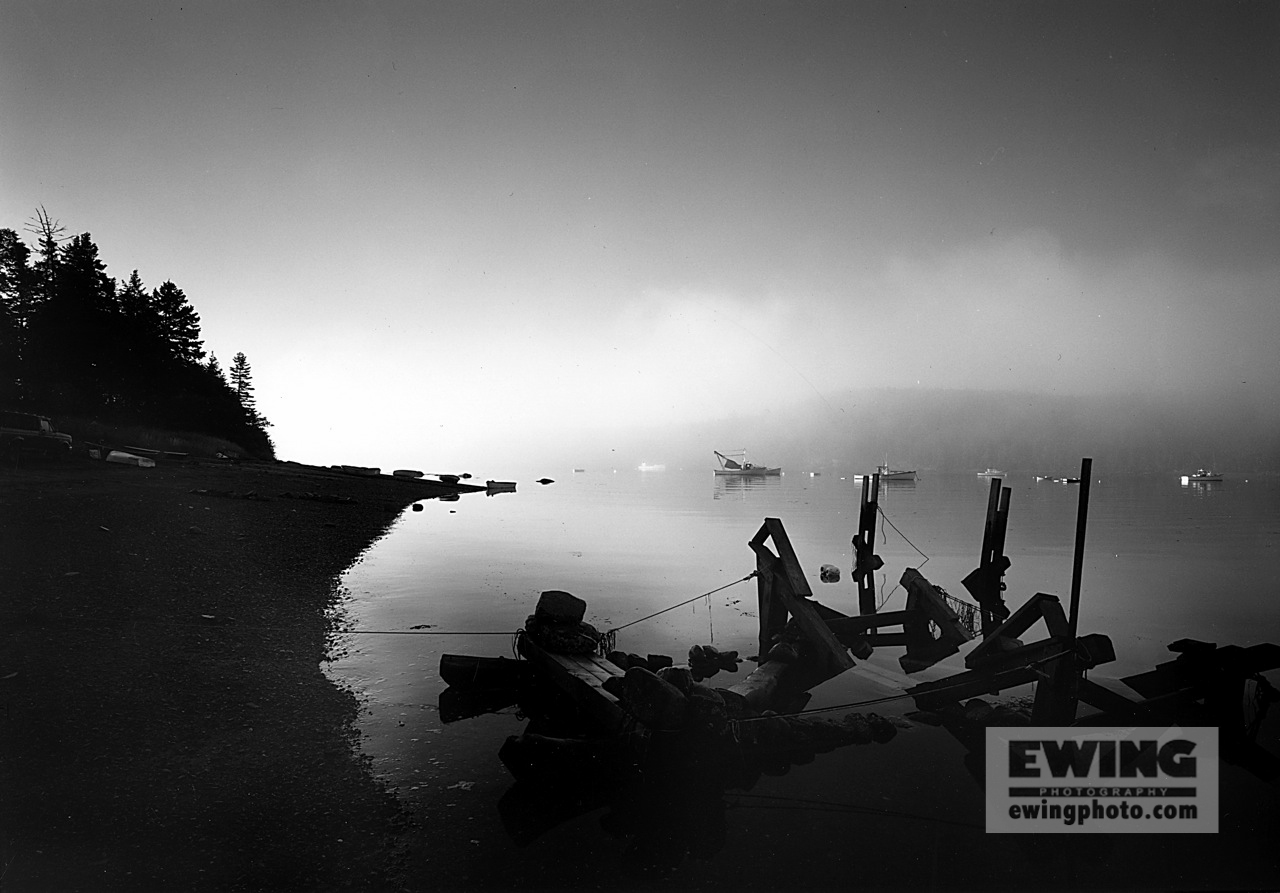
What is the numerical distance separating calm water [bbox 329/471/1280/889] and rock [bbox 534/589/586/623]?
5.28ft

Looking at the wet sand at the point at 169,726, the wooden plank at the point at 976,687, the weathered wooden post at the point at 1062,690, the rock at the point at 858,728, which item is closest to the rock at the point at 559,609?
the wet sand at the point at 169,726

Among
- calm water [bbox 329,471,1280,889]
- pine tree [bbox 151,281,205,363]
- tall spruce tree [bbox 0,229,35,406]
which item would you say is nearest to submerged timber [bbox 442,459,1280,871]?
calm water [bbox 329,471,1280,889]

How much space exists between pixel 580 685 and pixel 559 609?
203cm

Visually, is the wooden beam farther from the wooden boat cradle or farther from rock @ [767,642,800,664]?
rock @ [767,642,800,664]

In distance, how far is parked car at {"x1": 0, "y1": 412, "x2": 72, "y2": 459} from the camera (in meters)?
29.7

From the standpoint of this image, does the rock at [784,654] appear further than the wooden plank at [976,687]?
Yes

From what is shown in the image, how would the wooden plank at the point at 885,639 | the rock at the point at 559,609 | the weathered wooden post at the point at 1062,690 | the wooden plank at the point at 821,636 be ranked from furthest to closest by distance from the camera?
1. the wooden plank at the point at 885,639
2. the wooden plank at the point at 821,636
3. the rock at the point at 559,609
4. the weathered wooden post at the point at 1062,690

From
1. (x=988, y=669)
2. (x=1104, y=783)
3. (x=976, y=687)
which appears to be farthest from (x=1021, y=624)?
(x=1104, y=783)

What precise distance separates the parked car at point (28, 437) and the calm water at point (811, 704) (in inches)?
672

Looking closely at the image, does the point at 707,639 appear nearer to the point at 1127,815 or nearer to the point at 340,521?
the point at 1127,815

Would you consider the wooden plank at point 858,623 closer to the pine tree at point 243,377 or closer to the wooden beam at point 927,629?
the wooden beam at point 927,629

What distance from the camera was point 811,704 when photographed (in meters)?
11.5

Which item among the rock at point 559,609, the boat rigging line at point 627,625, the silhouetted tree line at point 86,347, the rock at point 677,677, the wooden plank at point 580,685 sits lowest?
the boat rigging line at point 627,625

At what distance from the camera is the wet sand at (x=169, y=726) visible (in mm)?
5723
